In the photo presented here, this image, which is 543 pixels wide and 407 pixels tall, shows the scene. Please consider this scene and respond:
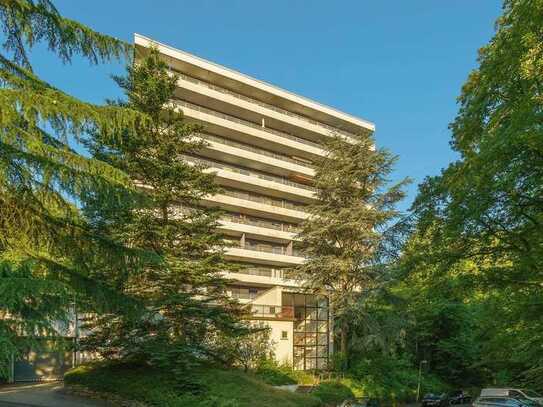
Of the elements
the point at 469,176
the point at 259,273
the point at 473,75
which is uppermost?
the point at 473,75

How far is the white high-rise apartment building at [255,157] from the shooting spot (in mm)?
43491

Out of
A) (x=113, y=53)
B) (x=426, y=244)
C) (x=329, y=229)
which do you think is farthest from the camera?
(x=329, y=229)

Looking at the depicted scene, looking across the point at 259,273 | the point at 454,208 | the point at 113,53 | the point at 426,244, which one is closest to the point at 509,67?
the point at 454,208

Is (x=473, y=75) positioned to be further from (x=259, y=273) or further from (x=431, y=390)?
(x=259, y=273)

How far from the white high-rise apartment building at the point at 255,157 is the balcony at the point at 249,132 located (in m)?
0.10

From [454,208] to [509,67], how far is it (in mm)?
3472

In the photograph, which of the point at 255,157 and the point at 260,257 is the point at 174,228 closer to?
the point at 260,257

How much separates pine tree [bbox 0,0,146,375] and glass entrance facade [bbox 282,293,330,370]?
2375 cm

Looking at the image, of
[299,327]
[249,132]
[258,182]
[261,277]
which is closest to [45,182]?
[299,327]

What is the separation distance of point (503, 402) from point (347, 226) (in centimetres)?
1301

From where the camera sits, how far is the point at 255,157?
4678 cm

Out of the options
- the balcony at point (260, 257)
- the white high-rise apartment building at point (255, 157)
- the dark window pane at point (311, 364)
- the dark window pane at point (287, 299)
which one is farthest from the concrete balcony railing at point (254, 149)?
the dark window pane at point (311, 364)

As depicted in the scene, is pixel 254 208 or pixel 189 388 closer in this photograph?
pixel 189 388

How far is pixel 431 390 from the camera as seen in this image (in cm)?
3459
